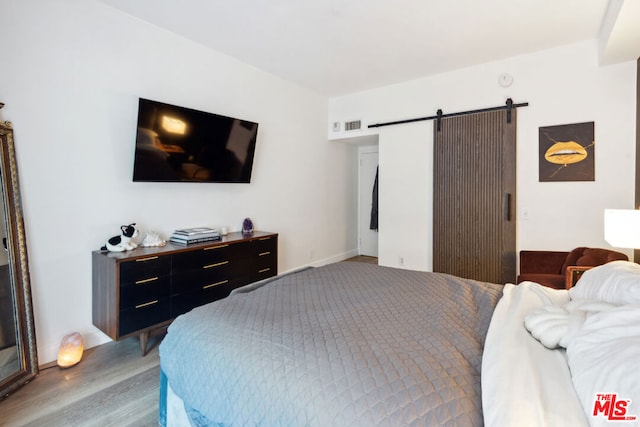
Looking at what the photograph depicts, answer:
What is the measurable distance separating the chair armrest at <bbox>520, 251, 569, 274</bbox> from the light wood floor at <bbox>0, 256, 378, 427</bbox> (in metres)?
2.99

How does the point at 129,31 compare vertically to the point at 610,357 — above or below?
above

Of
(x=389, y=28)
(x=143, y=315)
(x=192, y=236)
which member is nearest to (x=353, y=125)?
(x=389, y=28)

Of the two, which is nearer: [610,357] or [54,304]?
[610,357]

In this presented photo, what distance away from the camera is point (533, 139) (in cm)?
342

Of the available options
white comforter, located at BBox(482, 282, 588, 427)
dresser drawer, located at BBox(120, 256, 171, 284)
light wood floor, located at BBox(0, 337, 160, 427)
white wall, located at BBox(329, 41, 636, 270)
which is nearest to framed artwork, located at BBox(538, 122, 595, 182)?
white wall, located at BBox(329, 41, 636, 270)

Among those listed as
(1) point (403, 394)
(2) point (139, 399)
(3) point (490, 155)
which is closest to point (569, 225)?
(3) point (490, 155)

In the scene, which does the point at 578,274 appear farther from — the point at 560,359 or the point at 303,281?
the point at 303,281

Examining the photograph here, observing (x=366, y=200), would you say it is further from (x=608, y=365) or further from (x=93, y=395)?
(x=608, y=365)

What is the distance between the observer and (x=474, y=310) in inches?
61.9

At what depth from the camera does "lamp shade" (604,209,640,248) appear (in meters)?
1.92

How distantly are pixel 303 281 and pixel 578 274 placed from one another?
A: 1.82 metres

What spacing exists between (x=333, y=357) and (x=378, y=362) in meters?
0.15

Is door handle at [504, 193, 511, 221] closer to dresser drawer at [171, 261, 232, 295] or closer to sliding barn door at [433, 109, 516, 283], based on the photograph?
sliding barn door at [433, 109, 516, 283]

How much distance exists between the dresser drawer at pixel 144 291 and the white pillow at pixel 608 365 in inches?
97.1
